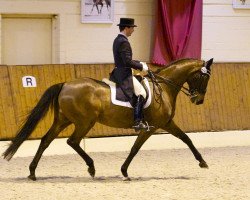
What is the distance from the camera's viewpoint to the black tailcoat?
1006 cm

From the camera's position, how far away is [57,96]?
10.2m

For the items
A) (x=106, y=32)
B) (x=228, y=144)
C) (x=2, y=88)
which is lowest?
(x=228, y=144)

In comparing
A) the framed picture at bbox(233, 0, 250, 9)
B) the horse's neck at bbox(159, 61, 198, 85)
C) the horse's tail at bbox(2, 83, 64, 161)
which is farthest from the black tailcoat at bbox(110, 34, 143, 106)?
the framed picture at bbox(233, 0, 250, 9)

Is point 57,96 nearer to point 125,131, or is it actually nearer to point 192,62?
point 192,62

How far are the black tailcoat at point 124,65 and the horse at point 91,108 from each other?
220mm

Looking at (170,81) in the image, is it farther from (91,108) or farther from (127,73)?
(91,108)

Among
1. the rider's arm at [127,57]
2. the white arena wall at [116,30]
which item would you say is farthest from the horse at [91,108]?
the white arena wall at [116,30]

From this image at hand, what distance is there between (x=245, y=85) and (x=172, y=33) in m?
1.87

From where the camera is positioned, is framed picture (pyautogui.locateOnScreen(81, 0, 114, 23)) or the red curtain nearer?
framed picture (pyautogui.locateOnScreen(81, 0, 114, 23))

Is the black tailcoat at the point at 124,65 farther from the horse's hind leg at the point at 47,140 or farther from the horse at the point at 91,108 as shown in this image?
the horse's hind leg at the point at 47,140

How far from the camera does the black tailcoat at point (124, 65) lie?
33.0 feet

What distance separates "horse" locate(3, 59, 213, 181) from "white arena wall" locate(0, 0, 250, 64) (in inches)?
165

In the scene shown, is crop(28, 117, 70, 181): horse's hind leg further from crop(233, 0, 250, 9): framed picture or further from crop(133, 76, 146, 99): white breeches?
crop(233, 0, 250, 9): framed picture

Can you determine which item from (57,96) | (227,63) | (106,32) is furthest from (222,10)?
(57,96)
